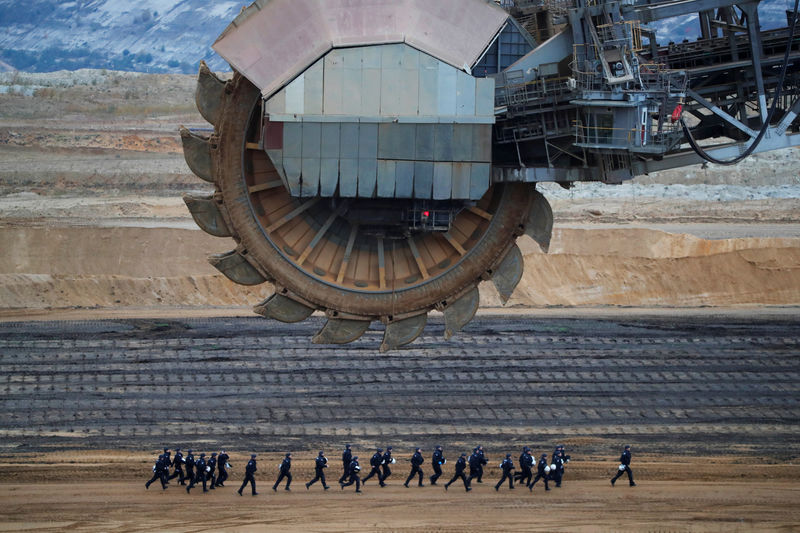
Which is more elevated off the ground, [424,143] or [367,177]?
[424,143]

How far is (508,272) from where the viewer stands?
2667 centimetres

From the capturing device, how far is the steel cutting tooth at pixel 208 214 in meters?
26.1

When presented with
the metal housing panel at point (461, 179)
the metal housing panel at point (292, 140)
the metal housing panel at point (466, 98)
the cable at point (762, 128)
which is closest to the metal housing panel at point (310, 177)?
the metal housing panel at point (292, 140)

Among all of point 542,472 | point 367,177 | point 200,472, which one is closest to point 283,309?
point 367,177

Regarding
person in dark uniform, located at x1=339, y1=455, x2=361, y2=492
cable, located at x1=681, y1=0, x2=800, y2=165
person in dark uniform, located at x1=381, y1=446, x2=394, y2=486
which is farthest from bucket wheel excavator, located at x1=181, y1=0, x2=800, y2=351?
person in dark uniform, located at x1=381, y1=446, x2=394, y2=486

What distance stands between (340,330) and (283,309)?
1.50 m

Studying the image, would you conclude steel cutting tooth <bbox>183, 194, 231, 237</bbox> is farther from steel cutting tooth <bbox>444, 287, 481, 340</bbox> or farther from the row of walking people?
the row of walking people

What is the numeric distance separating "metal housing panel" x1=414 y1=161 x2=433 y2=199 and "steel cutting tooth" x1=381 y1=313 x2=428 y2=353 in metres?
3.41

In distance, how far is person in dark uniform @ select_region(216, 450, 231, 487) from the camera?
2927cm

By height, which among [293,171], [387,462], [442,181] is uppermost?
[293,171]

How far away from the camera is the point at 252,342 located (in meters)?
41.0

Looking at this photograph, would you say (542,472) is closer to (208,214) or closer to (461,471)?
(461,471)

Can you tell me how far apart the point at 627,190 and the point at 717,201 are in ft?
18.9

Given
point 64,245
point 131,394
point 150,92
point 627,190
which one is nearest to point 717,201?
point 627,190
